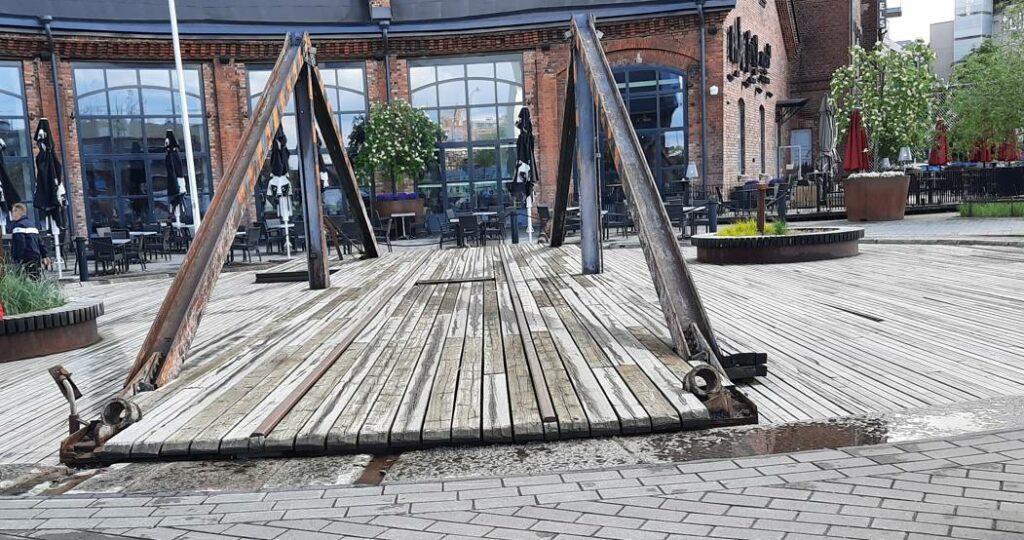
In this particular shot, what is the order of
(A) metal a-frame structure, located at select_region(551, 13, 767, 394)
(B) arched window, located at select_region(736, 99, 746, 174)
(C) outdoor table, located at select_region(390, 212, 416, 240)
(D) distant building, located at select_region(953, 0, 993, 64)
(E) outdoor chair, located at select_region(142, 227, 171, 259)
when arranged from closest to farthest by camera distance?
(A) metal a-frame structure, located at select_region(551, 13, 767, 394), (E) outdoor chair, located at select_region(142, 227, 171, 259), (C) outdoor table, located at select_region(390, 212, 416, 240), (B) arched window, located at select_region(736, 99, 746, 174), (D) distant building, located at select_region(953, 0, 993, 64)

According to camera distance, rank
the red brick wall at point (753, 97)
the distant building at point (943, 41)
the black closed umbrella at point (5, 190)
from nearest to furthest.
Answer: the black closed umbrella at point (5, 190) → the red brick wall at point (753, 97) → the distant building at point (943, 41)

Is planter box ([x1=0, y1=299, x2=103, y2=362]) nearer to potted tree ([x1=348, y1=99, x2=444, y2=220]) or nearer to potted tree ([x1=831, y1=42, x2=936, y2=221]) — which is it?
potted tree ([x1=348, y1=99, x2=444, y2=220])

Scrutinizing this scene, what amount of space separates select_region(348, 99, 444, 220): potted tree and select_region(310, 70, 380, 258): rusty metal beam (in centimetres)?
770

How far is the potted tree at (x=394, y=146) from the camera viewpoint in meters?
19.0

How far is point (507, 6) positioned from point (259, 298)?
1529 cm

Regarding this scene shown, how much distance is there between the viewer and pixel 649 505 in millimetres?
2713

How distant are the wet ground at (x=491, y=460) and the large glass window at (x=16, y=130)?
18.5m

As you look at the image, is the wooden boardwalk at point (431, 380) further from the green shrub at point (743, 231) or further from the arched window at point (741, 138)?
the arched window at point (741, 138)

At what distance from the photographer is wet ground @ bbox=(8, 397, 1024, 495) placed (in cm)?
312

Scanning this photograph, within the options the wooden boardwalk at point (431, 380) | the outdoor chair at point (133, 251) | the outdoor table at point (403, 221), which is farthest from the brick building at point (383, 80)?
the wooden boardwalk at point (431, 380)

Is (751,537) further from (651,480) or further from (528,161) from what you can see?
(528,161)

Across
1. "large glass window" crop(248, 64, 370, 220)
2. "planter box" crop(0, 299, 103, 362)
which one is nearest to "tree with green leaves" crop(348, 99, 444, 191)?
"large glass window" crop(248, 64, 370, 220)

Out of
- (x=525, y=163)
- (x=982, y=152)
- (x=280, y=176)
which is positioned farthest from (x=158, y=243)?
(x=982, y=152)

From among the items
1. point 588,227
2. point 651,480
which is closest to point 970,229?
point 588,227
